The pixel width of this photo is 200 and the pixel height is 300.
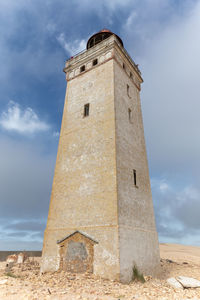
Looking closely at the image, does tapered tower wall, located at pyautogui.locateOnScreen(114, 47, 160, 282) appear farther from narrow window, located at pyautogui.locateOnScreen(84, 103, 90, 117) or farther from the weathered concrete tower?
narrow window, located at pyautogui.locateOnScreen(84, 103, 90, 117)

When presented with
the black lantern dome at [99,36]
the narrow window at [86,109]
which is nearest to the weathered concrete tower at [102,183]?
the narrow window at [86,109]

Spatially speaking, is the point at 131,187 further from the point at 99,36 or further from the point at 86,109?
the point at 99,36

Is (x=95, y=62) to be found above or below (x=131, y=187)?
above

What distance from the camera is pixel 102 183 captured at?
12.2 m

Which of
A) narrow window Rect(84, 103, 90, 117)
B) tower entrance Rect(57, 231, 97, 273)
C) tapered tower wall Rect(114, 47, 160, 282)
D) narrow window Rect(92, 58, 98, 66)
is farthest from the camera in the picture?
narrow window Rect(92, 58, 98, 66)

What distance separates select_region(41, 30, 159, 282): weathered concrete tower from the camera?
10852mm

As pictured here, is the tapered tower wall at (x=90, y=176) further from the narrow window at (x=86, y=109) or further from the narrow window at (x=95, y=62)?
the narrow window at (x=95, y=62)

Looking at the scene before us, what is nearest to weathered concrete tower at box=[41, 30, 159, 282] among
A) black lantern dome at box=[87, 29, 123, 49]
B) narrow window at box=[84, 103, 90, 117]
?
narrow window at box=[84, 103, 90, 117]

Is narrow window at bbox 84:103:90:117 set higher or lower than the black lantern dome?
lower

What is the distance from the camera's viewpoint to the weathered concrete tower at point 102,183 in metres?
10.9

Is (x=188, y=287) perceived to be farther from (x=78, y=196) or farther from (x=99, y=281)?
(x=78, y=196)

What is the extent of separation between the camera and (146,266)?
12.1 meters

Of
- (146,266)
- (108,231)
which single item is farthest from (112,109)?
(146,266)

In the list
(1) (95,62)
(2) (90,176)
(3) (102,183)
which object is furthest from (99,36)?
(3) (102,183)
